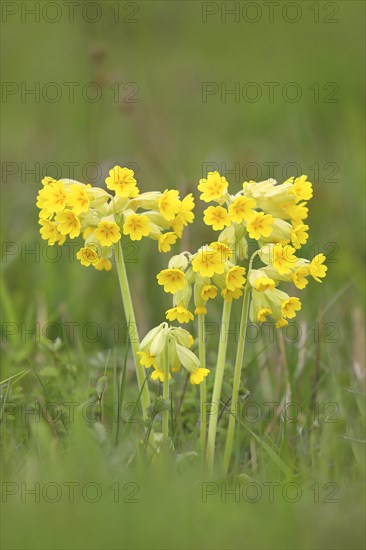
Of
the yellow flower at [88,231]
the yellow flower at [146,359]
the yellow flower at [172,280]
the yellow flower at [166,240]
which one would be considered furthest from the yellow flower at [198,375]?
the yellow flower at [88,231]

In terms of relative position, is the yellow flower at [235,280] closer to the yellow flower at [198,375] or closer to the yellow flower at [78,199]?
the yellow flower at [198,375]

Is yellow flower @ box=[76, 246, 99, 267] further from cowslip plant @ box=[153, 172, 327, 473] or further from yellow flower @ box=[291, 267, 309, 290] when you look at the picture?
yellow flower @ box=[291, 267, 309, 290]

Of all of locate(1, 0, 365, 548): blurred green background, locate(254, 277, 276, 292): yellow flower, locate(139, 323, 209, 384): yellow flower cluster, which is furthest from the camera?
locate(139, 323, 209, 384): yellow flower cluster

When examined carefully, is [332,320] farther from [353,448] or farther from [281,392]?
[353,448]

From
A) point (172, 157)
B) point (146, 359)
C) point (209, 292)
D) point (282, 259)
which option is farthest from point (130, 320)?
point (172, 157)


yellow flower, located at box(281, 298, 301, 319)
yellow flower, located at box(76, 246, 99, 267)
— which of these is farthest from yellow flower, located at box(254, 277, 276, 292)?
yellow flower, located at box(76, 246, 99, 267)
